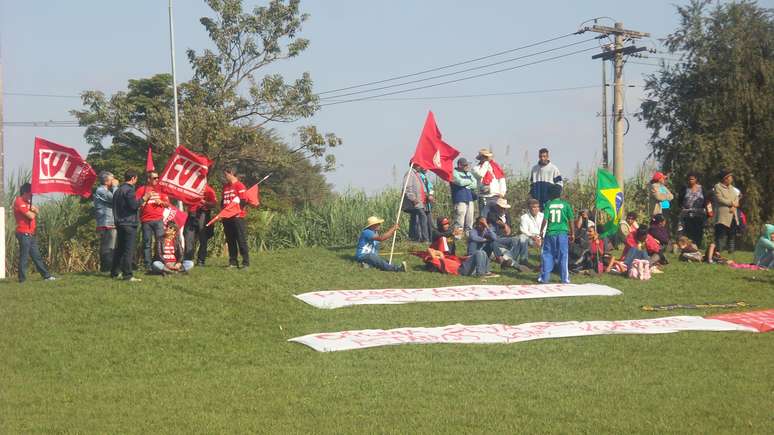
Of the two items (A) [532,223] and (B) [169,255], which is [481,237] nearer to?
(A) [532,223]

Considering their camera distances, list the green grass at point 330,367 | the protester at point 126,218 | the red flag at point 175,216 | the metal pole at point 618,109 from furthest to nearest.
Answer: the metal pole at point 618,109 → the red flag at point 175,216 → the protester at point 126,218 → the green grass at point 330,367

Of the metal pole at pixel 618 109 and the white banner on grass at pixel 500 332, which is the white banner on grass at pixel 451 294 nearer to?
the white banner on grass at pixel 500 332

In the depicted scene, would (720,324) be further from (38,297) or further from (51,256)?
(51,256)

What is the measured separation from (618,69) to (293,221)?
569 inches

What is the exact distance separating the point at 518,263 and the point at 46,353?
9933 mm

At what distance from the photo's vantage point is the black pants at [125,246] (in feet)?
51.0

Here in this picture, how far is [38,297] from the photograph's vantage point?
14.8m

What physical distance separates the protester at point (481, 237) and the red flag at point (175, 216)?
5515 mm

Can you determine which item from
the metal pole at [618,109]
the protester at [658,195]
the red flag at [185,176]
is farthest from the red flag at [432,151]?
the metal pole at [618,109]

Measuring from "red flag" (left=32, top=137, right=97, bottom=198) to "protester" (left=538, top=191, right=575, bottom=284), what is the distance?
27.1ft

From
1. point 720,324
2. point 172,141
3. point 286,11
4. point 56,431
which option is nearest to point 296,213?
point 172,141

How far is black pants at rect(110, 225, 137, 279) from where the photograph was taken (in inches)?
612

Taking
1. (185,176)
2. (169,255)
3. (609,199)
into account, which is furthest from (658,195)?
(169,255)

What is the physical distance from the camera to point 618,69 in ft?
111
